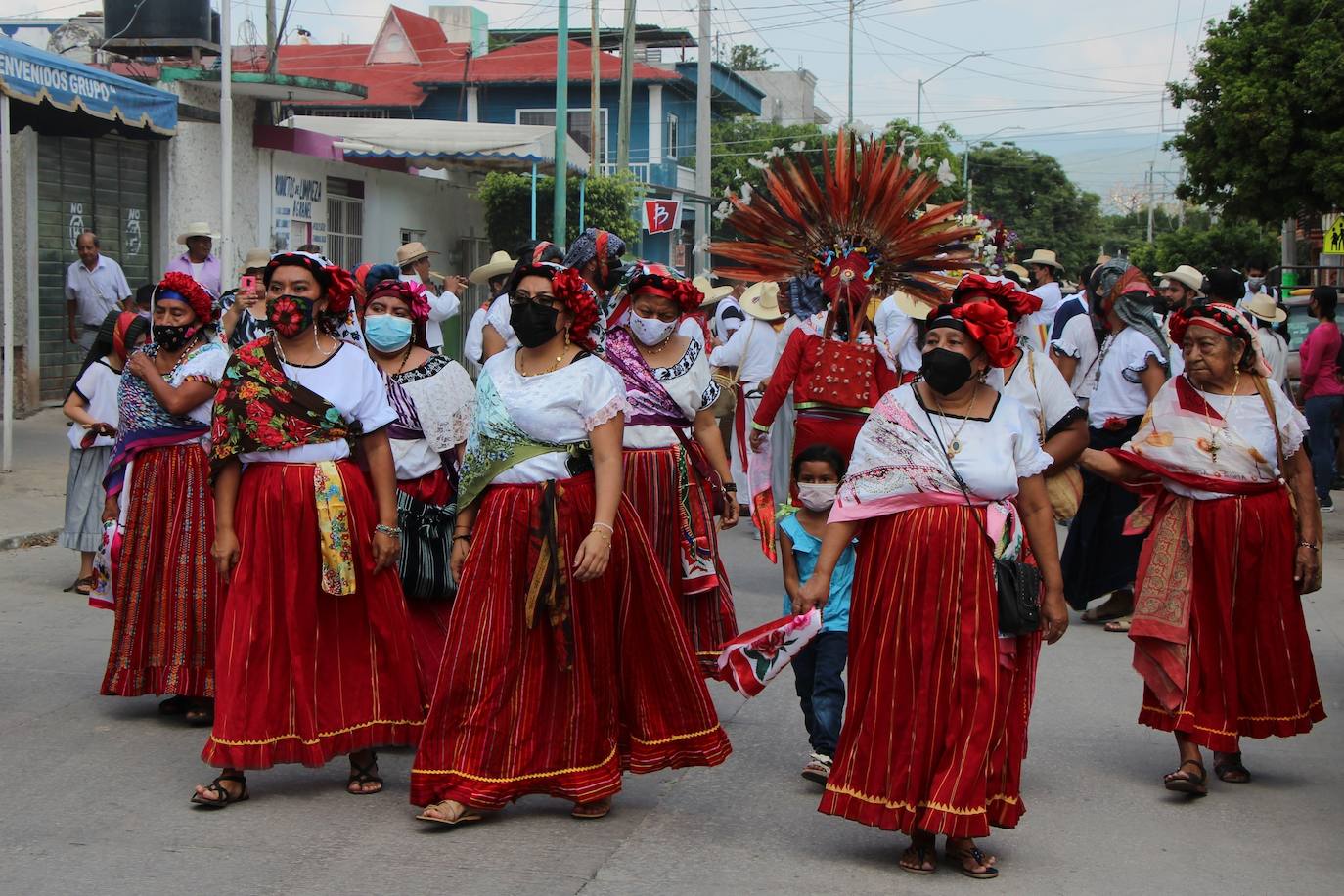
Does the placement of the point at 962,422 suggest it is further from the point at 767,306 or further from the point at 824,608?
the point at 767,306

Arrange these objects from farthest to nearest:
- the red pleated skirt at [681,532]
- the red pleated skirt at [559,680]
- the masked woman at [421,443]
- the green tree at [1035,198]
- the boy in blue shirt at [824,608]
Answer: the green tree at [1035,198], the red pleated skirt at [681,532], the masked woman at [421,443], the boy in blue shirt at [824,608], the red pleated skirt at [559,680]

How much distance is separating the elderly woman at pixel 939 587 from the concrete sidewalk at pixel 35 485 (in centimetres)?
801

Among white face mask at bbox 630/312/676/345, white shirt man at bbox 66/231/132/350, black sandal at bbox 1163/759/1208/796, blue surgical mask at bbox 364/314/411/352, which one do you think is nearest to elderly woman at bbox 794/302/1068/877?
black sandal at bbox 1163/759/1208/796

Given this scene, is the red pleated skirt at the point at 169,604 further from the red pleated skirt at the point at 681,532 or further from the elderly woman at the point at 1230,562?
the elderly woman at the point at 1230,562

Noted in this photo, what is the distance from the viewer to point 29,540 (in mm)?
11539

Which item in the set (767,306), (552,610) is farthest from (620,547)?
(767,306)

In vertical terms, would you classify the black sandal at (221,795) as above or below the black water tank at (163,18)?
below

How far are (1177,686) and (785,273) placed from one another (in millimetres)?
2767

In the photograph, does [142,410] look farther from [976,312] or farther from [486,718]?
[976,312]

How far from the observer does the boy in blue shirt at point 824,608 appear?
621cm

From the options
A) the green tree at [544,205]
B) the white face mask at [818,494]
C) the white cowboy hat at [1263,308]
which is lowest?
the white face mask at [818,494]

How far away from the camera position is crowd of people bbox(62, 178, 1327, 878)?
17.0 feet

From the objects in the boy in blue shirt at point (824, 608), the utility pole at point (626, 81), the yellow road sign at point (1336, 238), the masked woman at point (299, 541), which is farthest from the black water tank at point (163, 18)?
the boy in blue shirt at point (824, 608)

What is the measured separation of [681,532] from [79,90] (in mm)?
8547
